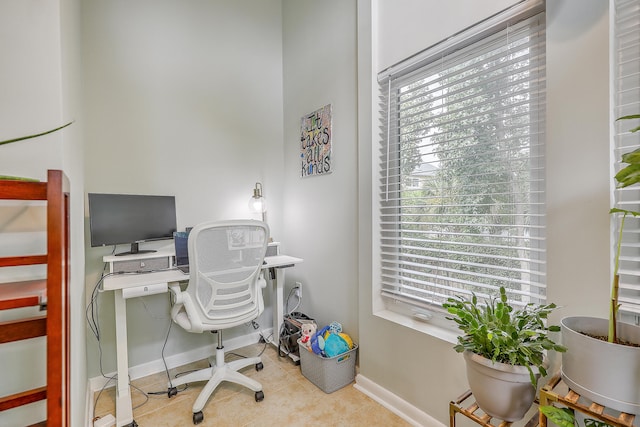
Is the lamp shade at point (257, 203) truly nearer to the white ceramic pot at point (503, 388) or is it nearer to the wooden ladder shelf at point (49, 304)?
the wooden ladder shelf at point (49, 304)

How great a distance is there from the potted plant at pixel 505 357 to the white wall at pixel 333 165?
1099 mm

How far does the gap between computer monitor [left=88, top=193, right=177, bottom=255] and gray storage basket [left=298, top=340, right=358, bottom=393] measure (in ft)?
4.47

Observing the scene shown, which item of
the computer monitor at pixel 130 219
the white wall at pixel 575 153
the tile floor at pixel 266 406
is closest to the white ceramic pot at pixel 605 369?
the white wall at pixel 575 153

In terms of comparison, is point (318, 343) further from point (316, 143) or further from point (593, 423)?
point (316, 143)

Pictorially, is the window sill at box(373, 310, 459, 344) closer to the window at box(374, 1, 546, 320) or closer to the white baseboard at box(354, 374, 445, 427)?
the window at box(374, 1, 546, 320)

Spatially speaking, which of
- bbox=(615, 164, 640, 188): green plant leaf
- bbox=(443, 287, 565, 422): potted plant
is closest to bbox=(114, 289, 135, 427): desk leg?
bbox=(443, 287, 565, 422): potted plant

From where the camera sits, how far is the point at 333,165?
7.57 ft

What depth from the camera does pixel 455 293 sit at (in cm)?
155

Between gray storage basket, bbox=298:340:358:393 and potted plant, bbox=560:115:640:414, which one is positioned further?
gray storage basket, bbox=298:340:358:393

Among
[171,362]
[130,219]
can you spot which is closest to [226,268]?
[130,219]

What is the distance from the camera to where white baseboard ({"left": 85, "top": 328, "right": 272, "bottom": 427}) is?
6.60ft

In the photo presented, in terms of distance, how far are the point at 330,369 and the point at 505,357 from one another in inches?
47.3

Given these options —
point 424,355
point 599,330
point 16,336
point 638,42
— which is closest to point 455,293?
point 424,355

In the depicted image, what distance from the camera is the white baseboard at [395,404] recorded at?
5.19 ft
